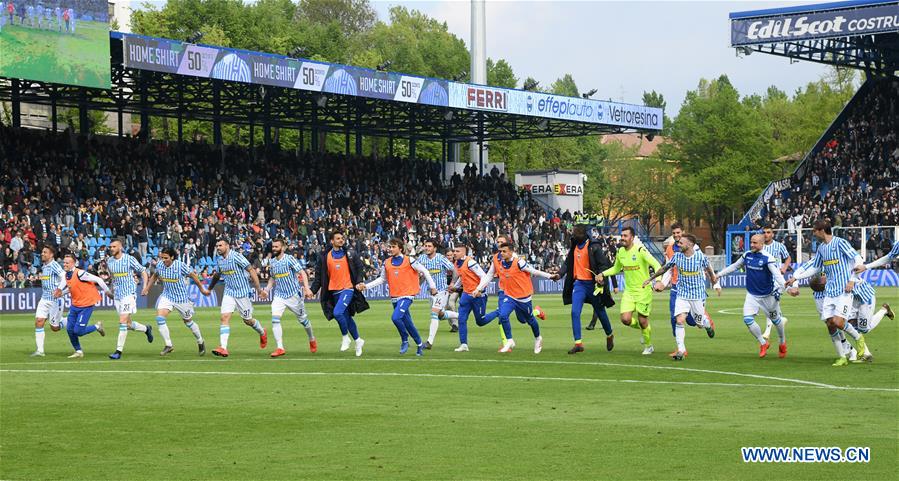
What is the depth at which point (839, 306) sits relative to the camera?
63.9 feet

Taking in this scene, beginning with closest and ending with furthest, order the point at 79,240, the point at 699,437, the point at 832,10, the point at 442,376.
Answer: the point at 699,437
the point at 442,376
the point at 79,240
the point at 832,10

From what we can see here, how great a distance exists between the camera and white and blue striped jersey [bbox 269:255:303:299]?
77.9 feet

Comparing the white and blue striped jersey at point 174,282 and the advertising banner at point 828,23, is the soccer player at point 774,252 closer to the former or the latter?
the white and blue striped jersey at point 174,282

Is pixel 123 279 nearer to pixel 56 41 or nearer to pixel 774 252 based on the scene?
pixel 774 252

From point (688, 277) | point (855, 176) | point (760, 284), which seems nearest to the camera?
point (760, 284)

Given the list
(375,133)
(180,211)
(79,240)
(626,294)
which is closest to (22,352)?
(626,294)

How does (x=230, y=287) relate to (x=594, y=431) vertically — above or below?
above

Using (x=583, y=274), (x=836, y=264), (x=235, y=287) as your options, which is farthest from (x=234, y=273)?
(x=836, y=264)

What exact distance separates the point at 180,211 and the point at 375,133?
20.3 metres

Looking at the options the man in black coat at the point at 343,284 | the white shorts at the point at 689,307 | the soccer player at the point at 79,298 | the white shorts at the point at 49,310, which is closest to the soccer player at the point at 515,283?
the white shorts at the point at 689,307

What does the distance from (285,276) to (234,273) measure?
1.00 m

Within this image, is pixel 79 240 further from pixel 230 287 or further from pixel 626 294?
pixel 626 294

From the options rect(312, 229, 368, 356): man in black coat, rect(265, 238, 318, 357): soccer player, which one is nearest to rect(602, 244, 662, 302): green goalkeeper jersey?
rect(312, 229, 368, 356): man in black coat

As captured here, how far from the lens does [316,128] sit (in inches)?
2603
